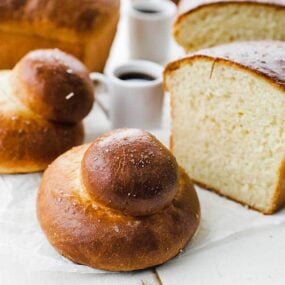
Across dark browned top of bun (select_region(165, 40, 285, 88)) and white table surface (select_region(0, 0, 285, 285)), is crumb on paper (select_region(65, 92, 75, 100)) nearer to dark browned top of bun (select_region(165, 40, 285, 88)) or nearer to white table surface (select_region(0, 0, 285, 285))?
dark browned top of bun (select_region(165, 40, 285, 88))

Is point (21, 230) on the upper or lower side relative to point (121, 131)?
lower

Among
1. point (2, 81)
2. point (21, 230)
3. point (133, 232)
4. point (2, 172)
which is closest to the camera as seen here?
point (133, 232)

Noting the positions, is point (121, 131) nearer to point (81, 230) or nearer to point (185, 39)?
point (81, 230)

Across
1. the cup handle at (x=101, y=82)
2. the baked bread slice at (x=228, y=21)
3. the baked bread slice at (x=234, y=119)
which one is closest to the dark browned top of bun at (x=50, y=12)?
the cup handle at (x=101, y=82)

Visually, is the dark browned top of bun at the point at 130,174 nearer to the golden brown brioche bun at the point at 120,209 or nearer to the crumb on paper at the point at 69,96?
the golden brown brioche bun at the point at 120,209

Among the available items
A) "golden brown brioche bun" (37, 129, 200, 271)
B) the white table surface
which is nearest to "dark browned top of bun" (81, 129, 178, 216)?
"golden brown brioche bun" (37, 129, 200, 271)

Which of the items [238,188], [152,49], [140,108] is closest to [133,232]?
[238,188]
